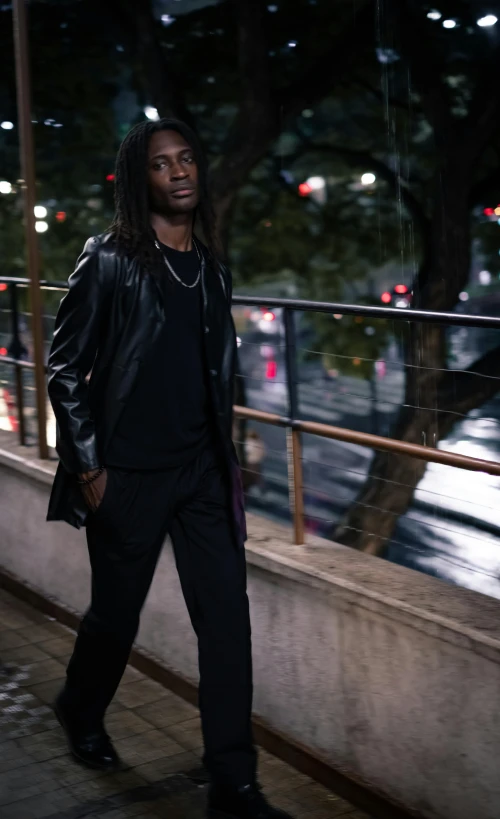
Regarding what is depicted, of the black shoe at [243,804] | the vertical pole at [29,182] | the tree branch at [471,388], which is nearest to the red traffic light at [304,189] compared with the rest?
the tree branch at [471,388]

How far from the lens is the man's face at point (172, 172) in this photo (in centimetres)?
344

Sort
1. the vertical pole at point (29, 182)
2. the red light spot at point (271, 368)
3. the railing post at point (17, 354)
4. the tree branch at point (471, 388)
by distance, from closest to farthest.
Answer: the vertical pole at point (29, 182) → the railing post at point (17, 354) → the tree branch at point (471, 388) → the red light spot at point (271, 368)

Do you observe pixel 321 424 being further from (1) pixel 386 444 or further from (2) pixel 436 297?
(2) pixel 436 297

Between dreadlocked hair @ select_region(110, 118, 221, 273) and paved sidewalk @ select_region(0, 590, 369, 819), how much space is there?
157 centimetres

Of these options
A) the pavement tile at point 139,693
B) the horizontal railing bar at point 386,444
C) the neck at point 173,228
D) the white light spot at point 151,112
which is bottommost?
the pavement tile at point 139,693

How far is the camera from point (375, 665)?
3.67m

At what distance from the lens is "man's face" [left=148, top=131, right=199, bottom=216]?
3.44 m

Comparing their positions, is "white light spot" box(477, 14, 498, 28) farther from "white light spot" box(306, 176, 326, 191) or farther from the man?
the man

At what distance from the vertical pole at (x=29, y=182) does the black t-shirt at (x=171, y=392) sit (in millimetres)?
2156

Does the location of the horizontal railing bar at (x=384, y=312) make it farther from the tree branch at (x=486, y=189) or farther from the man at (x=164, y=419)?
the tree branch at (x=486, y=189)

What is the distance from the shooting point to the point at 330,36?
10.3 meters

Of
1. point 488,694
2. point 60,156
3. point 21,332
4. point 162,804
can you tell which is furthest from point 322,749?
point 60,156

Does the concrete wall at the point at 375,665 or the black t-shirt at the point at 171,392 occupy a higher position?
the black t-shirt at the point at 171,392

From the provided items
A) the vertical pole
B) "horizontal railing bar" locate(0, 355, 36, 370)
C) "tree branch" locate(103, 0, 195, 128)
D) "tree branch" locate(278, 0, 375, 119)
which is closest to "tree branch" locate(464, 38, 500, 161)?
"tree branch" locate(278, 0, 375, 119)
